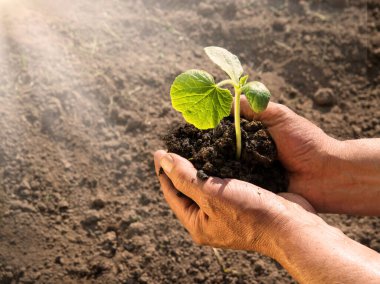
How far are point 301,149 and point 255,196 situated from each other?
389mm

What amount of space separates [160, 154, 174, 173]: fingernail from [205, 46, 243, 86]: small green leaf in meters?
0.39

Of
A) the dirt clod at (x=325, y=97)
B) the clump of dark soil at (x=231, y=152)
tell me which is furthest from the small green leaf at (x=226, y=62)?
the dirt clod at (x=325, y=97)

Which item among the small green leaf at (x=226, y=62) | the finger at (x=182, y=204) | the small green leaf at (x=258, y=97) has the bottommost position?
the finger at (x=182, y=204)

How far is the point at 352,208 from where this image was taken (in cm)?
210

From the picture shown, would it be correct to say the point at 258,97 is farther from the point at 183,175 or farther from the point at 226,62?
the point at 183,175

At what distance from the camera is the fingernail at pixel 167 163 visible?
184 centimetres

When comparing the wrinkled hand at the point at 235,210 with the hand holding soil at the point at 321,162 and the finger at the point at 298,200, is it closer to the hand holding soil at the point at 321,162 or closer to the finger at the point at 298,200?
the finger at the point at 298,200

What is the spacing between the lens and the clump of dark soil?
1860 mm

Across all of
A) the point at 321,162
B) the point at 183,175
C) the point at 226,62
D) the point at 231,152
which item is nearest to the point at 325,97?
the point at 321,162

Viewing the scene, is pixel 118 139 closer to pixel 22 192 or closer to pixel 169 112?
pixel 169 112

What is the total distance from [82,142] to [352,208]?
1500 mm

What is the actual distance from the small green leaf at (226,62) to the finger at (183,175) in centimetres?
37

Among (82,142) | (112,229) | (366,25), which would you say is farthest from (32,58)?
(366,25)

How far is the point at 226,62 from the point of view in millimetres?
1753
